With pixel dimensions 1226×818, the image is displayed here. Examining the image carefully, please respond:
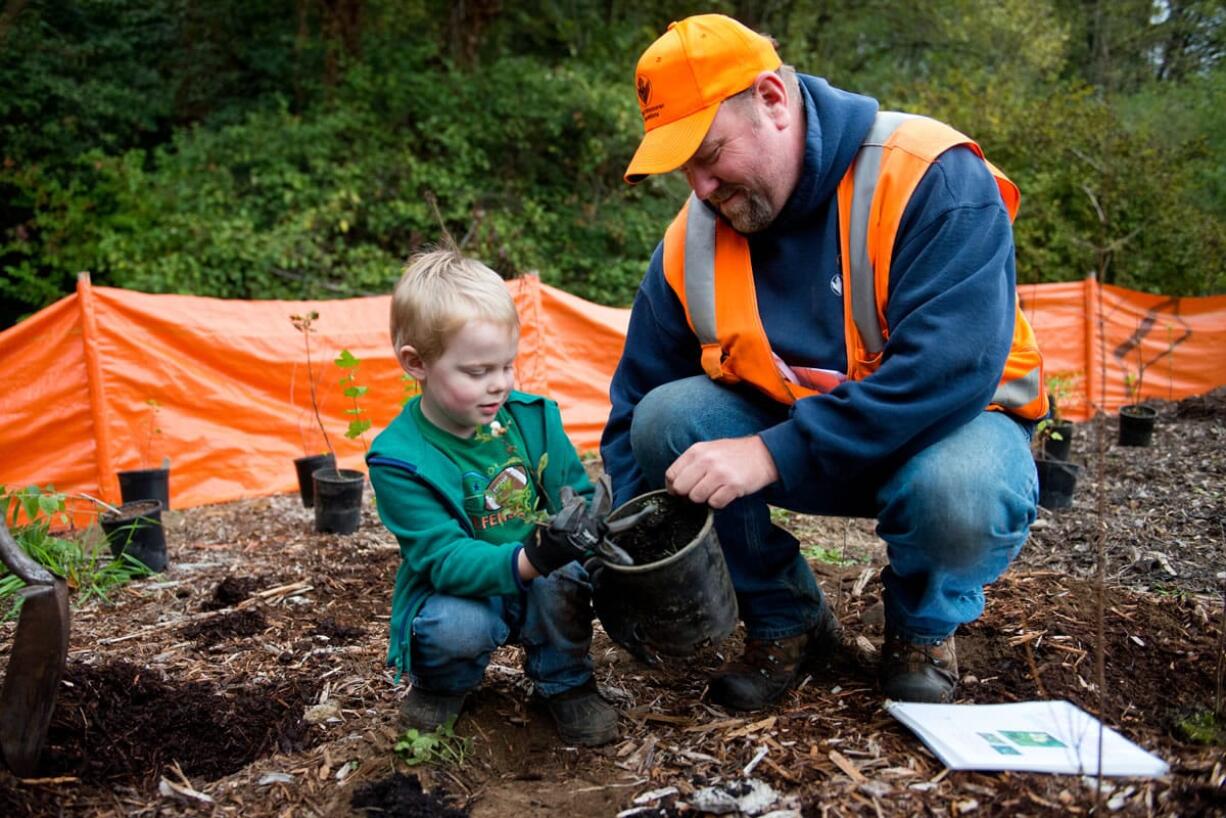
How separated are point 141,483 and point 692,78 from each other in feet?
14.3

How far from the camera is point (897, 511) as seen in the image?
212cm

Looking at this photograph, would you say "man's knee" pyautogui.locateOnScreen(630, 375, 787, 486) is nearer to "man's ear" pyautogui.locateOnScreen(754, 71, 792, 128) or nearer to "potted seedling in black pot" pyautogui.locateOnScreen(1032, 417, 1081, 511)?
"man's ear" pyautogui.locateOnScreen(754, 71, 792, 128)

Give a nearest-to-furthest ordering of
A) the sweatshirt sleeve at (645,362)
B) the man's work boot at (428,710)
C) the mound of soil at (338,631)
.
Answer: the man's work boot at (428,710) < the sweatshirt sleeve at (645,362) < the mound of soil at (338,631)

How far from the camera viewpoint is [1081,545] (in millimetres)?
3889

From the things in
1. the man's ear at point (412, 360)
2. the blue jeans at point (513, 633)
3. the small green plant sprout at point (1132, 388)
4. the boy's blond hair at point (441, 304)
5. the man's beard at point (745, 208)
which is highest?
the man's beard at point (745, 208)

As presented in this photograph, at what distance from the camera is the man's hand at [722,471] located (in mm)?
2014

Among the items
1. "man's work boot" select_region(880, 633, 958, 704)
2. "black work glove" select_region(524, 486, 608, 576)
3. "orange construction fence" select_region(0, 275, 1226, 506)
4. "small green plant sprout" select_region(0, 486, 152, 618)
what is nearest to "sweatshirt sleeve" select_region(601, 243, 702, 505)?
"black work glove" select_region(524, 486, 608, 576)

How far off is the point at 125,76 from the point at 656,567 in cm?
1242

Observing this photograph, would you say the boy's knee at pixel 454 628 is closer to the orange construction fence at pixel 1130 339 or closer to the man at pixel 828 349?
the man at pixel 828 349

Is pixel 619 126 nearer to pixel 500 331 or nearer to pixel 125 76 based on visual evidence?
pixel 125 76

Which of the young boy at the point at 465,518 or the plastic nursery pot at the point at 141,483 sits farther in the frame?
the plastic nursery pot at the point at 141,483

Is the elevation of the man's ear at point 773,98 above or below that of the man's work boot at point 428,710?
above

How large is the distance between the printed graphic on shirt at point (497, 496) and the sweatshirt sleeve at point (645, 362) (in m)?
0.35

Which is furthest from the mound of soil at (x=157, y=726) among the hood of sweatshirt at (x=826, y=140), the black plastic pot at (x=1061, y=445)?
the black plastic pot at (x=1061, y=445)
